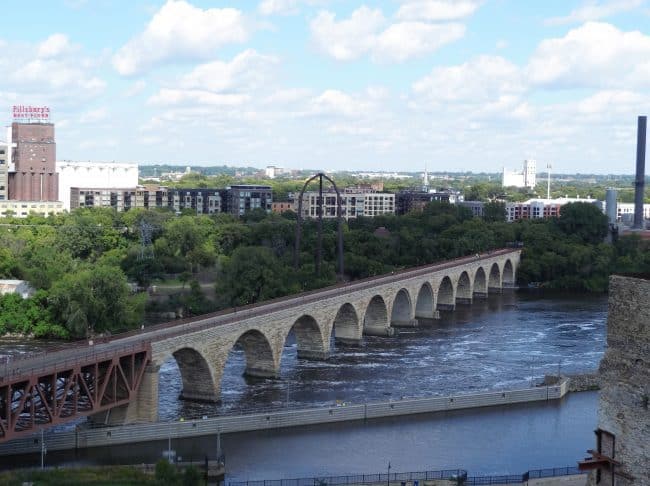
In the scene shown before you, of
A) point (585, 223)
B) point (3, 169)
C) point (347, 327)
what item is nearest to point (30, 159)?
point (3, 169)

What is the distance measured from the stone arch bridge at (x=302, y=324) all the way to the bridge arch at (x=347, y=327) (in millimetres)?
81

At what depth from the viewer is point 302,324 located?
235ft

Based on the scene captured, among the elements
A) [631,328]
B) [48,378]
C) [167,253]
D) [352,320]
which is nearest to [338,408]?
[48,378]

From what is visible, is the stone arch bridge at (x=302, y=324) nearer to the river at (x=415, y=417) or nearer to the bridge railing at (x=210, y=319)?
the bridge railing at (x=210, y=319)

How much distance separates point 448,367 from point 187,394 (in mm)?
20490

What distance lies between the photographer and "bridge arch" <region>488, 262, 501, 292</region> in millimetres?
121250

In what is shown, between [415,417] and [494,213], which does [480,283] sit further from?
[415,417]

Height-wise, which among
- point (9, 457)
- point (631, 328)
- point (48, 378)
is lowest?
point (9, 457)

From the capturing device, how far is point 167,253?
383ft

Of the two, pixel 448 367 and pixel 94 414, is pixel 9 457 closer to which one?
pixel 94 414

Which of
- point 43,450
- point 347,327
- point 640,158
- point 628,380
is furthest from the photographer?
point 640,158

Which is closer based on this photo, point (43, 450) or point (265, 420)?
point (43, 450)

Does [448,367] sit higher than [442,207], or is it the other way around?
[442,207]

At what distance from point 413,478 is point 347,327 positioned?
37022 millimetres
